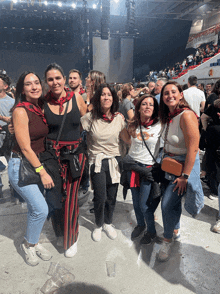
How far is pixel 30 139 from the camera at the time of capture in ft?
5.59

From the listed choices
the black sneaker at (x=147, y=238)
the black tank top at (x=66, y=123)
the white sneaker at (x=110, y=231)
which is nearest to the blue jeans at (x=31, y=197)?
the black tank top at (x=66, y=123)

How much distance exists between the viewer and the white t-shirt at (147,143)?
1.97 metres

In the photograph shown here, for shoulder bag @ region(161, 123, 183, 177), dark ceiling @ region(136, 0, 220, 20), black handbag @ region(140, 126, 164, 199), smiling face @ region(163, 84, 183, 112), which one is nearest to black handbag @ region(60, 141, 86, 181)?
black handbag @ region(140, 126, 164, 199)

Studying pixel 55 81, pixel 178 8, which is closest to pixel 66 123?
pixel 55 81

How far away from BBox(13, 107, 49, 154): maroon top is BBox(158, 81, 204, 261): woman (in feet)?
3.51

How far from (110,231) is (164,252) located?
0.63 metres

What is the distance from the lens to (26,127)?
1.62 m

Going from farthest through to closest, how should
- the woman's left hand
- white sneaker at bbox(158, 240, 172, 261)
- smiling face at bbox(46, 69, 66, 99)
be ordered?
1. white sneaker at bbox(158, 240, 172, 261)
2. smiling face at bbox(46, 69, 66, 99)
3. the woman's left hand

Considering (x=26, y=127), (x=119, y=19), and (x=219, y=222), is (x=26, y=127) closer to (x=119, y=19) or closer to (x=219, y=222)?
(x=219, y=222)

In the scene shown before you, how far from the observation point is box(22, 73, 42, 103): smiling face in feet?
5.67

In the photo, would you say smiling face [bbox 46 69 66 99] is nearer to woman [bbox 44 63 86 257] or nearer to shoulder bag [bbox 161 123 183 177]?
woman [bbox 44 63 86 257]

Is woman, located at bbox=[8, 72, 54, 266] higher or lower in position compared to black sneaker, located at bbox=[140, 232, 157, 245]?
higher

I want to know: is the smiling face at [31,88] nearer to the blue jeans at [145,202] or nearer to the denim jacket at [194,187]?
the blue jeans at [145,202]

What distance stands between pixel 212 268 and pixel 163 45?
928 inches
